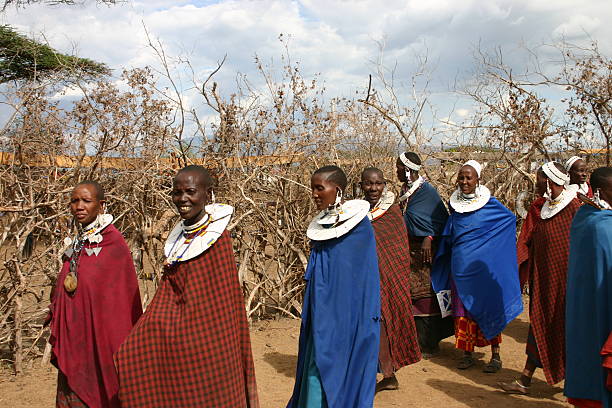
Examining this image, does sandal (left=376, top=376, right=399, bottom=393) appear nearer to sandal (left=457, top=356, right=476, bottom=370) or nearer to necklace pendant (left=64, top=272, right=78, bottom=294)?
sandal (left=457, top=356, right=476, bottom=370)

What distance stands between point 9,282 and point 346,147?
4.70 metres

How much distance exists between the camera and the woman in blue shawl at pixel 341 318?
143 inches

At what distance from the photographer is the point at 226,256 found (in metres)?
3.14

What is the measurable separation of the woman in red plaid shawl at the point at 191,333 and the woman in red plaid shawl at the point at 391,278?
2235 millimetres

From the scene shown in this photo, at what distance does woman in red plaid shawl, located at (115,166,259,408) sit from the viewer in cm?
307

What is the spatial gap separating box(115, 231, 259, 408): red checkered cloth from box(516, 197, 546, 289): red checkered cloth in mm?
3526

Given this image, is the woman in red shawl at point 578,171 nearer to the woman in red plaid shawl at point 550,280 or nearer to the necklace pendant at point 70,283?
the woman in red plaid shawl at point 550,280

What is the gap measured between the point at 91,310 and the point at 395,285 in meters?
2.70

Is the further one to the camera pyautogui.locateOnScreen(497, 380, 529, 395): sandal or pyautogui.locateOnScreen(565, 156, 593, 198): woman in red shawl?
pyautogui.locateOnScreen(565, 156, 593, 198): woman in red shawl

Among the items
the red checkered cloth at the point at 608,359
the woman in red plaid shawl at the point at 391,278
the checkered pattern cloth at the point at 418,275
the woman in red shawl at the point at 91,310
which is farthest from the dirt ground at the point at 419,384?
the red checkered cloth at the point at 608,359

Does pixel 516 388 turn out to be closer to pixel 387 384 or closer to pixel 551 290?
pixel 551 290

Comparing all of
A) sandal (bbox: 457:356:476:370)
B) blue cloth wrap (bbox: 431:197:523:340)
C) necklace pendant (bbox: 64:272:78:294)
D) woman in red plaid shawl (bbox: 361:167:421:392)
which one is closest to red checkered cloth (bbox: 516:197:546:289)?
blue cloth wrap (bbox: 431:197:523:340)

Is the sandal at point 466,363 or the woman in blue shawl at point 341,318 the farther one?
the sandal at point 466,363

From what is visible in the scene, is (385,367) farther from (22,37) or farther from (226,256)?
(22,37)
